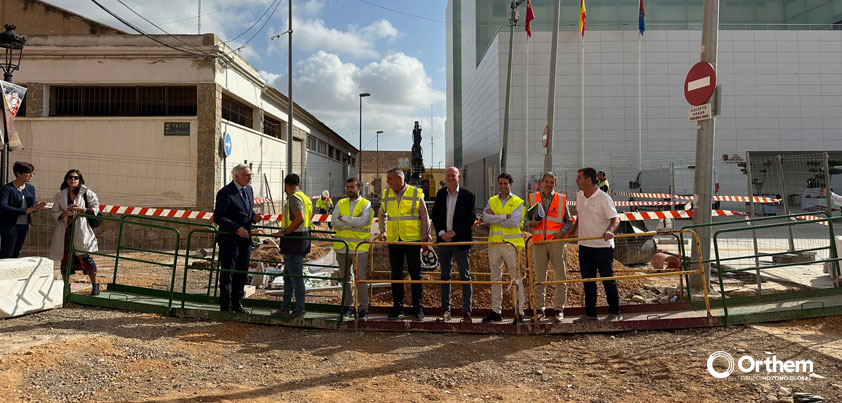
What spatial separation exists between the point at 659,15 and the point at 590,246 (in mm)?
31555

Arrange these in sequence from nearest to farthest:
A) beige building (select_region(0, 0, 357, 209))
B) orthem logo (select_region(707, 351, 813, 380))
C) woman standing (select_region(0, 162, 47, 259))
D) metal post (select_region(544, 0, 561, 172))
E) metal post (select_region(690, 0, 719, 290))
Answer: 1. orthem logo (select_region(707, 351, 813, 380))
2. woman standing (select_region(0, 162, 47, 259))
3. metal post (select_region(690, 0, 719, 290))
4. metal post (select_region(544, 0, 561, 172))
5. beige building (select_region(0, 0, 357, 209))

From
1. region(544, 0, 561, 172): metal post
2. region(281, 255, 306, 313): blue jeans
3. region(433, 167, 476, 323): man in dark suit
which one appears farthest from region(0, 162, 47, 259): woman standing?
region(544, 0, 561, 172): metal post

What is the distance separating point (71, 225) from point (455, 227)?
5.02 metres

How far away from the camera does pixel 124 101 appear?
52.5 feet

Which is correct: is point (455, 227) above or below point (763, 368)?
above

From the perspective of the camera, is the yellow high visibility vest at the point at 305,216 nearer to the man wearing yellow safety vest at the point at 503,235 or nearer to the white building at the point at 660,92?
the man wearing yellow safety vest at the point at 503,235

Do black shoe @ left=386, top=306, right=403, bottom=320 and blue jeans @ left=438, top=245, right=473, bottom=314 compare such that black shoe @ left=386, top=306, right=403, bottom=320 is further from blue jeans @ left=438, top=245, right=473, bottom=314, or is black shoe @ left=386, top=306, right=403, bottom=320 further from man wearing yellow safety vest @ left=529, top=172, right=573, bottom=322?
→ man wearing yellow safety vest @ left=529, top=172, right=573, bottom=322

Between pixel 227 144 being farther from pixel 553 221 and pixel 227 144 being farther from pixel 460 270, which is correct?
pixel 553 221

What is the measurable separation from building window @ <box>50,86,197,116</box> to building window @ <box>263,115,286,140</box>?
6.54 meters

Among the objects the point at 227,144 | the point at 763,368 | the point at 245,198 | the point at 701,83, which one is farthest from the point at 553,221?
the point at 227,144

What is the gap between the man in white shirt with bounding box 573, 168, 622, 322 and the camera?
6.12 metres

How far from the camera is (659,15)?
3275cm

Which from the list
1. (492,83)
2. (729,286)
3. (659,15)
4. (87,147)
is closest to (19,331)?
(729,286)

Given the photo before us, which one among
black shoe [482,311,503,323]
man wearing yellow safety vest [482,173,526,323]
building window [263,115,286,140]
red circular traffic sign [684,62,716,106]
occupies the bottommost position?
black shoe [482,311,503,323]
